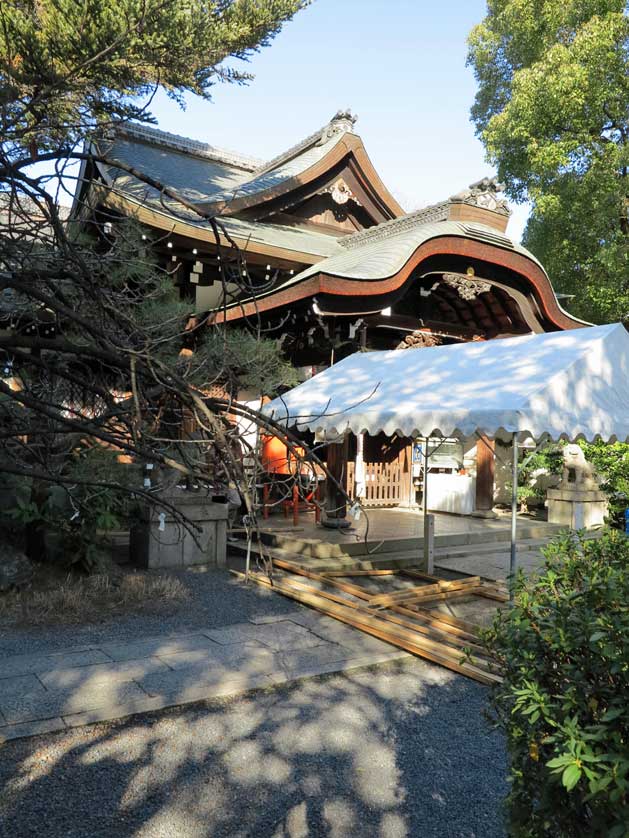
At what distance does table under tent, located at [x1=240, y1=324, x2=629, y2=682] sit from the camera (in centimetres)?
573

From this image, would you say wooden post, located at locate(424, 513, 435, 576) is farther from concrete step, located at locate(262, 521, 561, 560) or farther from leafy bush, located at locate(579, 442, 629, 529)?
leafy bush, located at locate(579, 442, 629, 529)

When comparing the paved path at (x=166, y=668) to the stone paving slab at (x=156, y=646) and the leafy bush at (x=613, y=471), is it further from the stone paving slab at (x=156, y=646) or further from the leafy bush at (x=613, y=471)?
the leafy bush at (x=613, y=471)

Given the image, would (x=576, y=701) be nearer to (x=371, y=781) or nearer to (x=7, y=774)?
(x=371, y=781)

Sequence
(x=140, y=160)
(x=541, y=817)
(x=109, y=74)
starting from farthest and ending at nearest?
1. (x=140, y=160)
2. (x=109, y=74)
3. (x=541, y=817)

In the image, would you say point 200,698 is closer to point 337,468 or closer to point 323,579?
point 323,579

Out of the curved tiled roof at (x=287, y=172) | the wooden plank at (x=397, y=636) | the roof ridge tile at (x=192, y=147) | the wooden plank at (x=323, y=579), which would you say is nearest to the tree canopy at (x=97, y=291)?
the wooden plank at (x=323, y=579)

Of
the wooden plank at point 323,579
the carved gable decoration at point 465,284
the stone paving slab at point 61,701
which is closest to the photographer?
the stone paving slab at point 61,701

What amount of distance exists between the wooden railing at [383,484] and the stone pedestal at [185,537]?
432 centimetres

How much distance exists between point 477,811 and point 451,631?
266 cm

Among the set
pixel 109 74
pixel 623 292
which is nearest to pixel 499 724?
pixel 109 74

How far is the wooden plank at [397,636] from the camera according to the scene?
4793 millimetres

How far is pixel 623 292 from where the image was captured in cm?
1516

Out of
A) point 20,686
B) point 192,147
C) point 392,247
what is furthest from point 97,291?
point 192,147

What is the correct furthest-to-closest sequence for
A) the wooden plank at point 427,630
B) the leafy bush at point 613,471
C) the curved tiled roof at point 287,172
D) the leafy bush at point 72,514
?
the curved tiled roof at point 287,172 < the leafy bush at point 613,471 < the leafy bush at point 72,514 < the wooden plank at point 427,630
